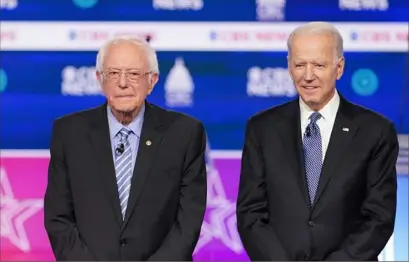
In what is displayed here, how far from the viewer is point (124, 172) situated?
2.75m

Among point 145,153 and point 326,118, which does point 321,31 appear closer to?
point 326,118

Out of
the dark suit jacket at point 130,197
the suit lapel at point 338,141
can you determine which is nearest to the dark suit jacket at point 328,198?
the suit lapel at point 338,141

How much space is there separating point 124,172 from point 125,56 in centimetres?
37

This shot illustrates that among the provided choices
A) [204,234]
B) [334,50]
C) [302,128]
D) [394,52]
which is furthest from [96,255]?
[394,52]

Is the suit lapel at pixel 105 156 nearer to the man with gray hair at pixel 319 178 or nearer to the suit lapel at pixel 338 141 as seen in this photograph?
the man with gray hair at pixel 319 178

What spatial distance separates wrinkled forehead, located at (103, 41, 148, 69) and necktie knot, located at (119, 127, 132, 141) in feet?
0.73

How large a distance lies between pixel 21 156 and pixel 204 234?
93 centimetres

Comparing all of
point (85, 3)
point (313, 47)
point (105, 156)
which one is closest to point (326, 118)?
point (313, 47)

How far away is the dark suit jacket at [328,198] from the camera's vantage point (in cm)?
267

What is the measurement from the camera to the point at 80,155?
9.05ft

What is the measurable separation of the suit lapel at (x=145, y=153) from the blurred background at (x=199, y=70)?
3.66 ft

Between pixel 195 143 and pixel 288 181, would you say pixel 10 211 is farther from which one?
pixel 288 181

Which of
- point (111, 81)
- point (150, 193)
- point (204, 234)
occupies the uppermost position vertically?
point (111, 81)

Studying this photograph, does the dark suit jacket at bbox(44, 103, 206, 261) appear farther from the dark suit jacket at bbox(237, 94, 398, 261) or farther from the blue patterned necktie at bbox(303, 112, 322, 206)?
the blue patterned necktie at bbox(303, 112, 322, 206)
